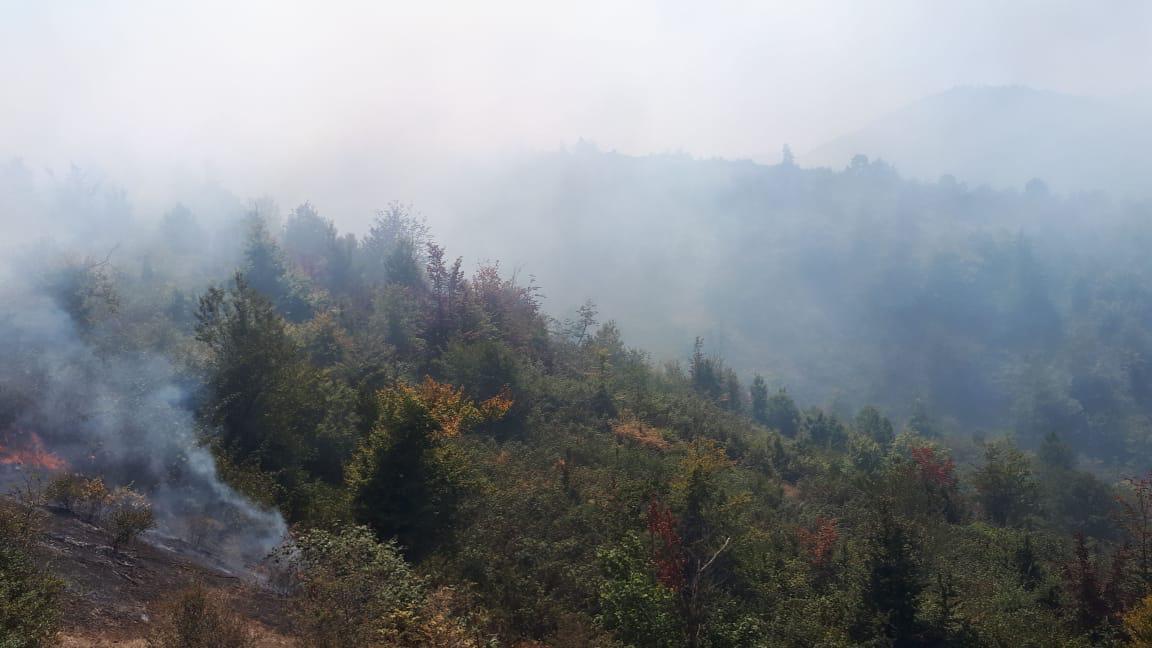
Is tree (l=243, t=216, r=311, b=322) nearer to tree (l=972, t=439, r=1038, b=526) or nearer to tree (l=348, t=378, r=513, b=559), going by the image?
tree (l=348, t=378, r=513, b=559)

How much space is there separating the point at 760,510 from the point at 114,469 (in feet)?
64.9

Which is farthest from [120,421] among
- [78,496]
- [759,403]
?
[759,403]

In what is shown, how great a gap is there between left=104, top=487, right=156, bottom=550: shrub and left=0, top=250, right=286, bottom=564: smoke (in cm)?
91

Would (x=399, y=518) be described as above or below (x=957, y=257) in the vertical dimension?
below

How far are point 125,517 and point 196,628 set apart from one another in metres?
5.88

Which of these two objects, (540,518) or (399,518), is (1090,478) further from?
(399,518)

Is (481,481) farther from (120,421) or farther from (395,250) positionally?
(395,250)

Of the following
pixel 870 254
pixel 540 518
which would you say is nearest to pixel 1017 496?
pixel 540 518

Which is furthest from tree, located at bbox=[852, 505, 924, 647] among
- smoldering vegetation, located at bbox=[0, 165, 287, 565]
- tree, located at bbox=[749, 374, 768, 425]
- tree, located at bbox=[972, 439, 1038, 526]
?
tree, located at bbox=[749, 374, 768, 425]

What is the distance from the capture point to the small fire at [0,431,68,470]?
1579cm

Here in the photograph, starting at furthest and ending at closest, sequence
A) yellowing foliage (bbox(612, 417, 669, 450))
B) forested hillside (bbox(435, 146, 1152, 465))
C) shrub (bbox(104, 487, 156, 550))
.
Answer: forested hillside (bbox(435, 146, 1152, 465)) → yellowing foliage (bbox(612, 417, 669, 450)) → shrub (bbox(104, 487, 156, 550))

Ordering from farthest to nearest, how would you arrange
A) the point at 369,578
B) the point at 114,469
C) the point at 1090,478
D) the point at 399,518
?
the point at 1090,478 < the point at 114,469 < the point at 399,518 < the point at 369,578

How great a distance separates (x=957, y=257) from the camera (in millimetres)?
109562

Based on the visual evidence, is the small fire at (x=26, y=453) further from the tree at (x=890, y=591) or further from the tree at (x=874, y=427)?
the tree at (x=874, y=427)
